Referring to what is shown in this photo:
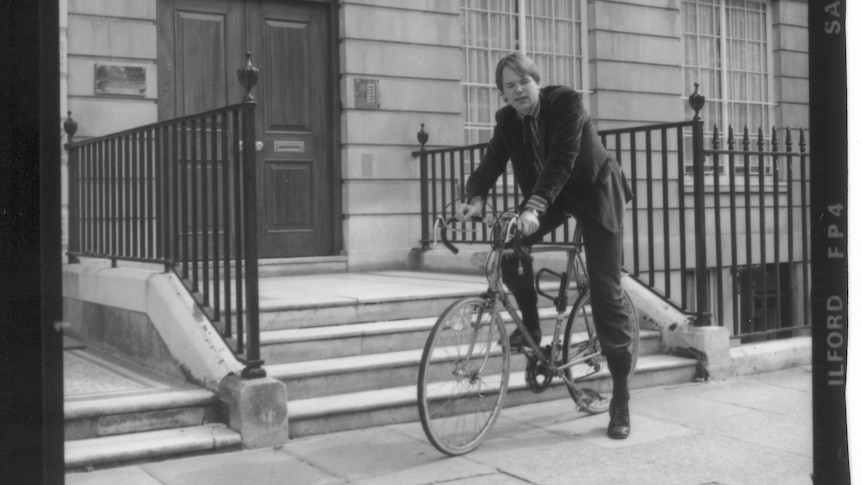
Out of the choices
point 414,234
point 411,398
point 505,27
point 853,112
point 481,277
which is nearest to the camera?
point 853,112

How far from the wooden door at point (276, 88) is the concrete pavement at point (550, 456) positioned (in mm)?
3751

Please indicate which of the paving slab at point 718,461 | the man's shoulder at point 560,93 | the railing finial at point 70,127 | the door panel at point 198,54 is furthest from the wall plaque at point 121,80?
the paving slab at point 718,461

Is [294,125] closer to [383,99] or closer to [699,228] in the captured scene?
[383,99]

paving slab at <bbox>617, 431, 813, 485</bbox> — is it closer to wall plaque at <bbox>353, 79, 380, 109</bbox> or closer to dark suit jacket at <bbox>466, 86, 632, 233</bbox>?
dark suit jacket at <bbox>466, 86, 632, 233</bbox>

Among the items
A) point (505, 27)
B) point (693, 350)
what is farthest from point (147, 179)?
point (505, 27)

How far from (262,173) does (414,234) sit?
168cm

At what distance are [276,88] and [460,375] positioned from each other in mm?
4803

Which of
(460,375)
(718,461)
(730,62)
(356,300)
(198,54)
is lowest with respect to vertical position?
(718,461)

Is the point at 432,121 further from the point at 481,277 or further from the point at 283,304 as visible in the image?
the point at 283,304

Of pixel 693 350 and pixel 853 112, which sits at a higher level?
pixel 853 112

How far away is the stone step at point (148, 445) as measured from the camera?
154 inches

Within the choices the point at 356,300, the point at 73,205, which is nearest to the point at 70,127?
the point at 73,205

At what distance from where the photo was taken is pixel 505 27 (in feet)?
31.6

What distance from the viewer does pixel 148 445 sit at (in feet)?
13.3
